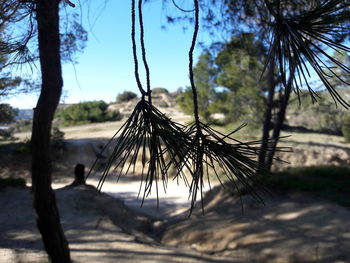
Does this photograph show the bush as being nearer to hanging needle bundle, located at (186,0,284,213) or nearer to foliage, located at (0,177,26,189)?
foliage, located at (0,177,26,189)

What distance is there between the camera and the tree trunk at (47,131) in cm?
287

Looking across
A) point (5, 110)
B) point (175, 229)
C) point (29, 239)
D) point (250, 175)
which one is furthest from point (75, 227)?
point (5, 110)

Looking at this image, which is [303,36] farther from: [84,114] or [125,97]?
[125,97]

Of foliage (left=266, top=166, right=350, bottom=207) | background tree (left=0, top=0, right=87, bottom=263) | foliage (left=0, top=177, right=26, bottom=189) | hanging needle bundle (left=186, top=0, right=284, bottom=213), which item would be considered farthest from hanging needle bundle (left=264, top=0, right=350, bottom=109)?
foliage (left=0, top=177, right=26, bottom=189)

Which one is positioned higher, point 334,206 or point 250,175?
point 250,175

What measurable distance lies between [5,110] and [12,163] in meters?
3.34

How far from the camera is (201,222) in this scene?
6770 millimetres

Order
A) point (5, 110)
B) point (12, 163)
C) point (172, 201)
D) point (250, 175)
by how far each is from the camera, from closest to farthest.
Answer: point (250, 175)
point (172, 201)
point (5, 110)
point (12, 163)

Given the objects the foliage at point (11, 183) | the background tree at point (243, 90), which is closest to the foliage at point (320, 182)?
the background tree at point (243, 90)

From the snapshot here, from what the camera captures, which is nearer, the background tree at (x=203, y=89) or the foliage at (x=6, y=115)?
the foliage at (x=6, y=115)

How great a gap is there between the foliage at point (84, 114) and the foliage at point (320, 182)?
20.8m

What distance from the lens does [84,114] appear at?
27062mm

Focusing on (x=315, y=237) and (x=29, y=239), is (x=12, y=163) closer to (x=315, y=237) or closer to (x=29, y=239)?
(x=29, y=239)

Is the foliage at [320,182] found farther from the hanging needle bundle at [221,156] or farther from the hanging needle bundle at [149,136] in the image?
the hanging needle bundle at [149,136]
